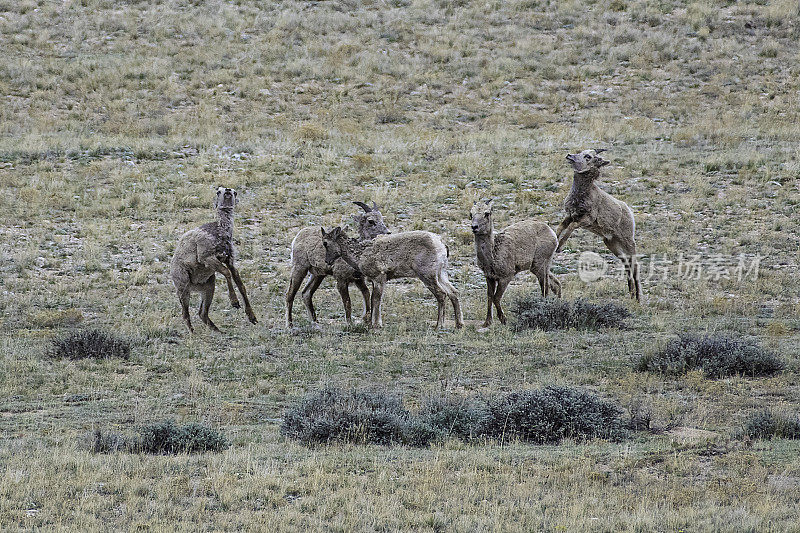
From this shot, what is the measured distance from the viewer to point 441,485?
25.3 feet

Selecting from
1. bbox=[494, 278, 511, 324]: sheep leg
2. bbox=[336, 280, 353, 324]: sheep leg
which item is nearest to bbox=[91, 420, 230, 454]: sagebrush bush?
bbox=[336, 280, 353, 324]: sheep leg

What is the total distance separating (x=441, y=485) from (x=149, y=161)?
2244 cm

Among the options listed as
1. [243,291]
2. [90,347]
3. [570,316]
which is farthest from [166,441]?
[570,316]

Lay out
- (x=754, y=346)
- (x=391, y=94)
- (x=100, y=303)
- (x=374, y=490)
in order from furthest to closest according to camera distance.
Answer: (x=391, y=94) < (x=100, y=303) < (x=754, y=346) < (x=374, y=490)

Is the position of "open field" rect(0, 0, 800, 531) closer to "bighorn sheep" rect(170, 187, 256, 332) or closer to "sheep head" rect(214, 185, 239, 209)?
"bighorn sheep" rect(170, 187, 256, 332)

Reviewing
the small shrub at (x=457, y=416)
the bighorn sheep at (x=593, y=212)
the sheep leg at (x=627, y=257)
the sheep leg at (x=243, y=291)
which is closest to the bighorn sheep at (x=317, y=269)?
the sheep leg at (x=243, y=291)

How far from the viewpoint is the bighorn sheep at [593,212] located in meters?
17.2

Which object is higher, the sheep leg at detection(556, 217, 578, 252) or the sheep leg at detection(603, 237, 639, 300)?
the sheep leg at detection(556, 217, 578, 252)

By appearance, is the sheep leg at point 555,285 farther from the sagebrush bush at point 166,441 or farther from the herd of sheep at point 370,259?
the sagebrush bush at point 166,441

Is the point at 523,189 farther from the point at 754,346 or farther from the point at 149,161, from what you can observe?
the point at 754,346

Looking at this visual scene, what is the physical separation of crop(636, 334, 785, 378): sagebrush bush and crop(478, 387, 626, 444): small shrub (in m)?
2.32

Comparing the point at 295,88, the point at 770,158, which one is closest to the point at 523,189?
the point at 770,158

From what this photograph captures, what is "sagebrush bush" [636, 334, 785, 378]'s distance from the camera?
11945 mm

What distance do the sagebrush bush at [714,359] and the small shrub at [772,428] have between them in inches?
95.2
